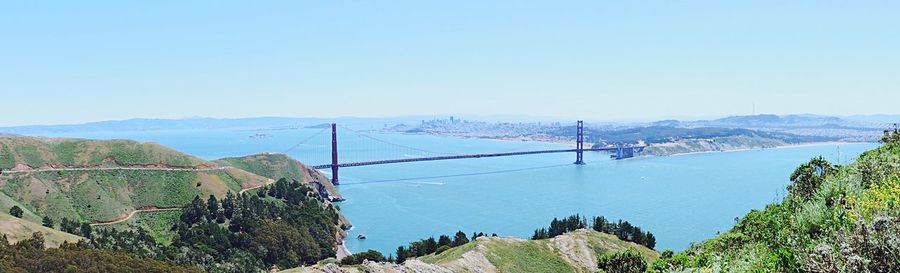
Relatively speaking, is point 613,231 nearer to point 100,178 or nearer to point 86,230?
point 86,230

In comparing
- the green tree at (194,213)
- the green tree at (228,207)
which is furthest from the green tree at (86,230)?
the green tree at (228,207)

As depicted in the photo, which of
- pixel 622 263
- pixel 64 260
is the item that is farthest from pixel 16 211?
pixel 622 263

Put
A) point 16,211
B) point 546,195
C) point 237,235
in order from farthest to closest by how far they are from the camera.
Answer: point 546,195, point 237,235, point 16,211

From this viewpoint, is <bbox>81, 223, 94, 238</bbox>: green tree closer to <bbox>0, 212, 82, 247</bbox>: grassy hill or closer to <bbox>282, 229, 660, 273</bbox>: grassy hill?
<bbox>0, 212, 82, 247</bbox>: grassy hill

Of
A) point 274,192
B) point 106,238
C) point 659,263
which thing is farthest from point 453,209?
point 659,263

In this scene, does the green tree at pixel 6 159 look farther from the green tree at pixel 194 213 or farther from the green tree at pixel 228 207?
the green tree at pixel 228 207

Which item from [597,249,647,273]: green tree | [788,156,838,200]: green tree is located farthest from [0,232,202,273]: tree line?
[788,156,838,200]: green tree
